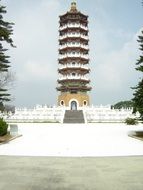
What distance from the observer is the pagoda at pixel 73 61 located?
64000mm

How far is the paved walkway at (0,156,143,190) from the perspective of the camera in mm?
7914

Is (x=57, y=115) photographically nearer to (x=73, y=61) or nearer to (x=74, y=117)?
(x=74, y=117)

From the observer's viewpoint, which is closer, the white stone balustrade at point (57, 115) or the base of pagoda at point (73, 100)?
the white stone balustrade at point (57, 115)

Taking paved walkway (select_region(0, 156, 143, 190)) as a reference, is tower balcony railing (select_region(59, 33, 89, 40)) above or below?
above

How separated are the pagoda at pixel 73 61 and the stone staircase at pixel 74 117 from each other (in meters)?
6.60

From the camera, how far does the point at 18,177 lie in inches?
349

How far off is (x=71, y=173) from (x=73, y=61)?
56.1 m

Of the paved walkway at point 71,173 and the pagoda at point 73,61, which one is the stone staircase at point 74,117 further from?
A: the paved walkway at point 71,173

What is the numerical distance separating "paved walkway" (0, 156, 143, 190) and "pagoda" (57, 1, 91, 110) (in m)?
50.9

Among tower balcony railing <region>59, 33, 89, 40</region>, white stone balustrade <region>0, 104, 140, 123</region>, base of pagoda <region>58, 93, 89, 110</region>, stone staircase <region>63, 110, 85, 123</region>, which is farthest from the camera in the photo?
tower balcony railing <region>59, 33, 89, 40</region>

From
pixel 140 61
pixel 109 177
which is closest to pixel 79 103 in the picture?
pixel 140 61

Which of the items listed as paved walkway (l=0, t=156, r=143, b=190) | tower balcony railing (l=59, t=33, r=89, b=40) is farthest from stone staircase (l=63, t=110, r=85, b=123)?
paved walkway (l=0, t=156, r=143, b=190)

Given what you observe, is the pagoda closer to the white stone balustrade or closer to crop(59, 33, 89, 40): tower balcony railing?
crop(59, 33, 89, 40): tower balcony railing

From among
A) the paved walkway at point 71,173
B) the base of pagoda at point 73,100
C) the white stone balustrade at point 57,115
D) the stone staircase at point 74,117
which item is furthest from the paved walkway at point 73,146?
the base of pagoda at point 73,100
